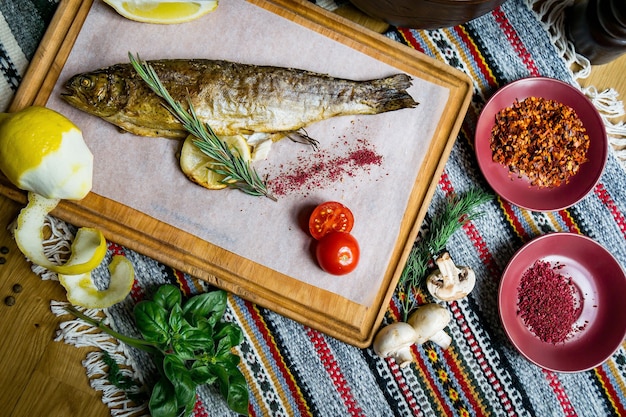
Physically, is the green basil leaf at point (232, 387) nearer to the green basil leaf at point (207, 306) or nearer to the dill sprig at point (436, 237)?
the green basil leaf at point (207, 306)

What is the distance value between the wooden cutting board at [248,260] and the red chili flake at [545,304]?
0.39 m

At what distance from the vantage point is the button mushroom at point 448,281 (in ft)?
5.60

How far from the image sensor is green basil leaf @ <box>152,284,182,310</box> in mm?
1604

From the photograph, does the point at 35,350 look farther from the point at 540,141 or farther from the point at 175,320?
the point at 540,141

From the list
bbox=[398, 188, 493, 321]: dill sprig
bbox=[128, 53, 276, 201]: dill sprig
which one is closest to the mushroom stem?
bbox=[398, 188, 493, 321]: dill sprig

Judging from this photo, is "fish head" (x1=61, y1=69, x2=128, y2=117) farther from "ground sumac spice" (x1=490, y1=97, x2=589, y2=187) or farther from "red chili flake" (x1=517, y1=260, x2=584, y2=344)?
"red chili flake" (x1=517, y1=260, x2=584, y2=344)

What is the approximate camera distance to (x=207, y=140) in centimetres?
155

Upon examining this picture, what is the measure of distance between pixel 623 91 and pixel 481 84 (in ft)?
1.50

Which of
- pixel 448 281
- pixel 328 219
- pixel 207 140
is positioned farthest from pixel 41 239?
pixel 448 281

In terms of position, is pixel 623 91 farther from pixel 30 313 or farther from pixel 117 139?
pixel 30 313

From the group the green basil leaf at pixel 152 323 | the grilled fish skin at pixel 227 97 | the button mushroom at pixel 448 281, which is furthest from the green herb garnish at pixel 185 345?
the button mushroom at pixel 448 281

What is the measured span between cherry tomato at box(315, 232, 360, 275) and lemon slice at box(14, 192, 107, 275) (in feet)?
1.97

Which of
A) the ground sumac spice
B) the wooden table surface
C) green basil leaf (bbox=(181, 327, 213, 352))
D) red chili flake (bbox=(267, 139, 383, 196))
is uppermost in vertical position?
the ground sumac spice

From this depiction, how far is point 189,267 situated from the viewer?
5.40 ft
